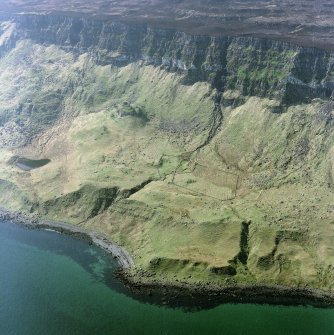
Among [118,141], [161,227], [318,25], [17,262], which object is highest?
[318,25]

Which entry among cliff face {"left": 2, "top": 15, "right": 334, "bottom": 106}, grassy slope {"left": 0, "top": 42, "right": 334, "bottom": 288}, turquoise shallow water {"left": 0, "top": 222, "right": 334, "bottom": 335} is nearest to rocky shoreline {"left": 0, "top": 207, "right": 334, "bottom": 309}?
turquoise shallow water {"left": 0, "top": 222, "right": 334, "bottom": 335}

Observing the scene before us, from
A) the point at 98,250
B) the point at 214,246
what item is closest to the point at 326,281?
the point at 214,246

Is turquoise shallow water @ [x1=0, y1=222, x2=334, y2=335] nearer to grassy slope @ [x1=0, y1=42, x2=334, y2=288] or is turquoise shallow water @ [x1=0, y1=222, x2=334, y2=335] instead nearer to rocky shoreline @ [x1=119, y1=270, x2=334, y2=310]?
rocky shoreline @ [x1=119, y1=270, x2=334, y2=310]

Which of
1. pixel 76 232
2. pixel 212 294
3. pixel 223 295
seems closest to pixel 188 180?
pixel 76 232

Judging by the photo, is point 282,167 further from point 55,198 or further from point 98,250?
point 55,198

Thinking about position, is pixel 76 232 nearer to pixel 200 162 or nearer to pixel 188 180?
pixel 188 180
